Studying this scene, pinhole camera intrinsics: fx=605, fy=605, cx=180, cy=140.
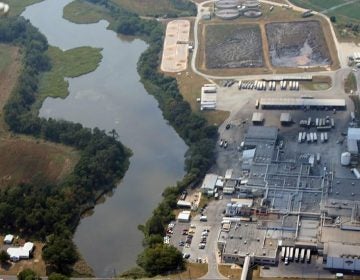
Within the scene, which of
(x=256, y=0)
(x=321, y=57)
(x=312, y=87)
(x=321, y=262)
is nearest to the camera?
→ (x=321, y=262)

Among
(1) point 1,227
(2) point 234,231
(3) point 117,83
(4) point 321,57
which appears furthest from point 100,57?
(2) point 234,231

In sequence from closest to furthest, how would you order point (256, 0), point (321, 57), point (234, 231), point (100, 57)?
point (234, 231)
point (321, 57)
point (100, 57)
point (256, 0)

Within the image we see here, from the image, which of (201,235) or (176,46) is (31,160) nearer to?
(201,235)

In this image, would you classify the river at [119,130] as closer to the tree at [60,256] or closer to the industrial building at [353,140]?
the tree at [60,256]

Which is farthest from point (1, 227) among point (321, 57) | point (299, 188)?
point (321, 57)

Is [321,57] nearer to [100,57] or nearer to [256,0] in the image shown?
[256,0]

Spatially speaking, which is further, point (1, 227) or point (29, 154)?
point (29, 154)

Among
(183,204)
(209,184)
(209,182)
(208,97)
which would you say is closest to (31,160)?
(183,204)

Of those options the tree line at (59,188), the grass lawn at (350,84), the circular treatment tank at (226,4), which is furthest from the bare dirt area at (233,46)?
the tree line at (59,188)
